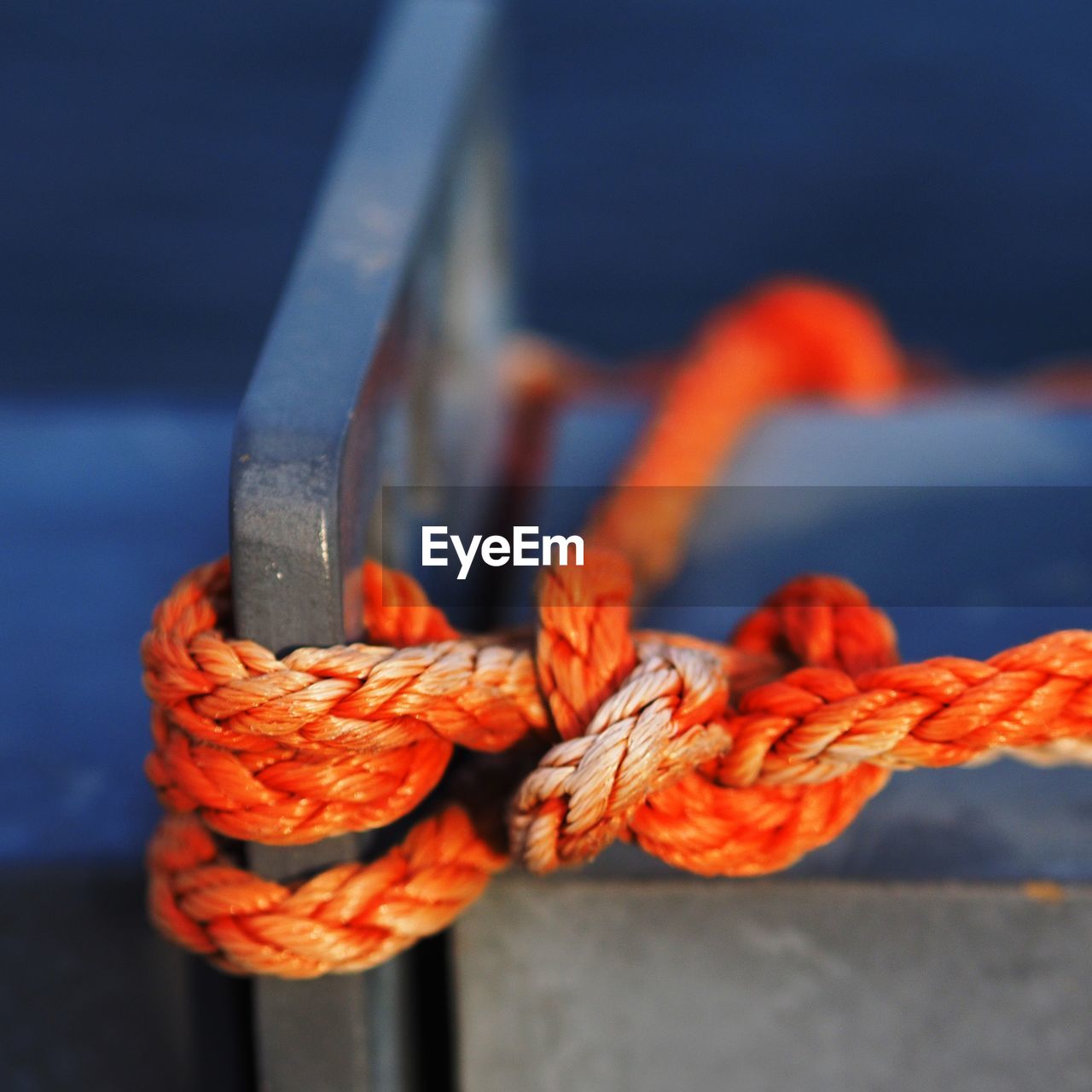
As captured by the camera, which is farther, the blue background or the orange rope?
the blue background

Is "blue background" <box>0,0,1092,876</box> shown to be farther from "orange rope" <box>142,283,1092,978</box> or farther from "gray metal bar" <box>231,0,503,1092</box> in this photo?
"orange rope" <box>142,283,1092,978</box>

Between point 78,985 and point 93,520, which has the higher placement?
point 93,520

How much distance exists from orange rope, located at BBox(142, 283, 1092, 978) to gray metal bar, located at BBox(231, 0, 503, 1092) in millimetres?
23

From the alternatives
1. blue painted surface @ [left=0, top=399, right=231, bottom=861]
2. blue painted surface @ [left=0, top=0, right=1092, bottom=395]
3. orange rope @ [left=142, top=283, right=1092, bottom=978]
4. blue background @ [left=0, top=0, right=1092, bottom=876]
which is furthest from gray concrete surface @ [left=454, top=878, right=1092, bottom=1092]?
blue painted surface @ [left=0, top=0, right=1092, bottom=395]

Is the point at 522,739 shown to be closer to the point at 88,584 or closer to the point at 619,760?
the point at 619,760

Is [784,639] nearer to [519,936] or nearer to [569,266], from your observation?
[519,936]

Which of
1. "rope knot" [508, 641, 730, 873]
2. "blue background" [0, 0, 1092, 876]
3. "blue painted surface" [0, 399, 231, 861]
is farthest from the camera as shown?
"blue background" [0, 0, 1092, 876]

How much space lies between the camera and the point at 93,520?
0.99 meters

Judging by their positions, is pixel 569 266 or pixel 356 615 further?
pixel 569 266

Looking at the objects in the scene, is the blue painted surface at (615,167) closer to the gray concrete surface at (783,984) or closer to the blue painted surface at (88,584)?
the blue painted surface at (88,584)

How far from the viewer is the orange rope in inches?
21.7

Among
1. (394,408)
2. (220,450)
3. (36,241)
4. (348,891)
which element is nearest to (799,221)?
(36,241)

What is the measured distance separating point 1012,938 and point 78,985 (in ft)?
1.37

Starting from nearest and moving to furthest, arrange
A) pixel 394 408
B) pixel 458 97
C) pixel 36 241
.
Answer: pixel 394 408 → pixel 458 97 → pixel 36 241
